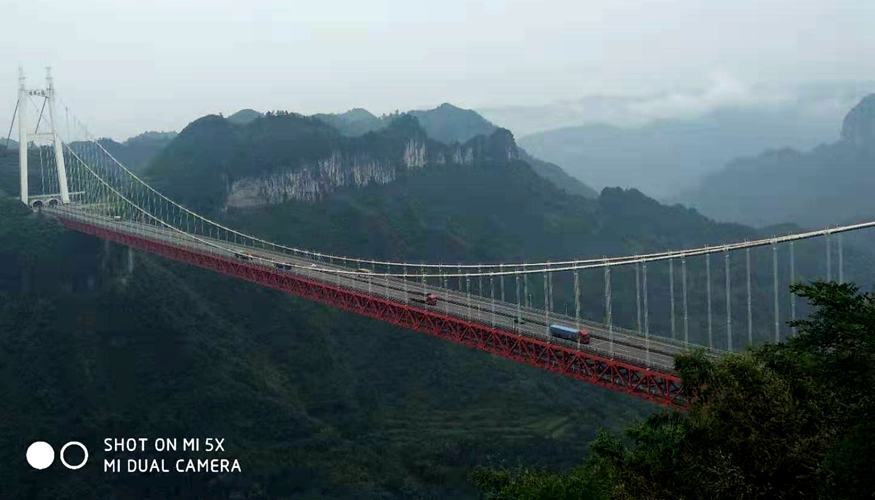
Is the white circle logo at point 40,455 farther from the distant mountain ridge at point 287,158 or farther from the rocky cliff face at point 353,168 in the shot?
the rocky cliff face at point 353,168

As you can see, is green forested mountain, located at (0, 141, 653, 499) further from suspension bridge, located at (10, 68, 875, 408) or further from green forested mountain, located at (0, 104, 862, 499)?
suspension bridge, located at (10, 68, 875, 408)

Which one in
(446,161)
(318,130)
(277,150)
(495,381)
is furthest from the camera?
(446,161)

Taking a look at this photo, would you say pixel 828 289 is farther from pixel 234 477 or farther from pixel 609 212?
pixel 609 212

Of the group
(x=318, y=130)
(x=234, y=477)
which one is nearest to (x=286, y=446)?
(x=234, y=477)

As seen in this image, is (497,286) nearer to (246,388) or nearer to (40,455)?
(246,388)

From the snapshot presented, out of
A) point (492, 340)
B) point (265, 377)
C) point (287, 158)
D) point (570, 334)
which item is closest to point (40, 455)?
point (265, 377)

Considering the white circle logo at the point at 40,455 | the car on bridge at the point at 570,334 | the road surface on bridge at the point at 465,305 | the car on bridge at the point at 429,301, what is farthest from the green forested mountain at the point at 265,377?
the car on bridge at the point at 570,334
